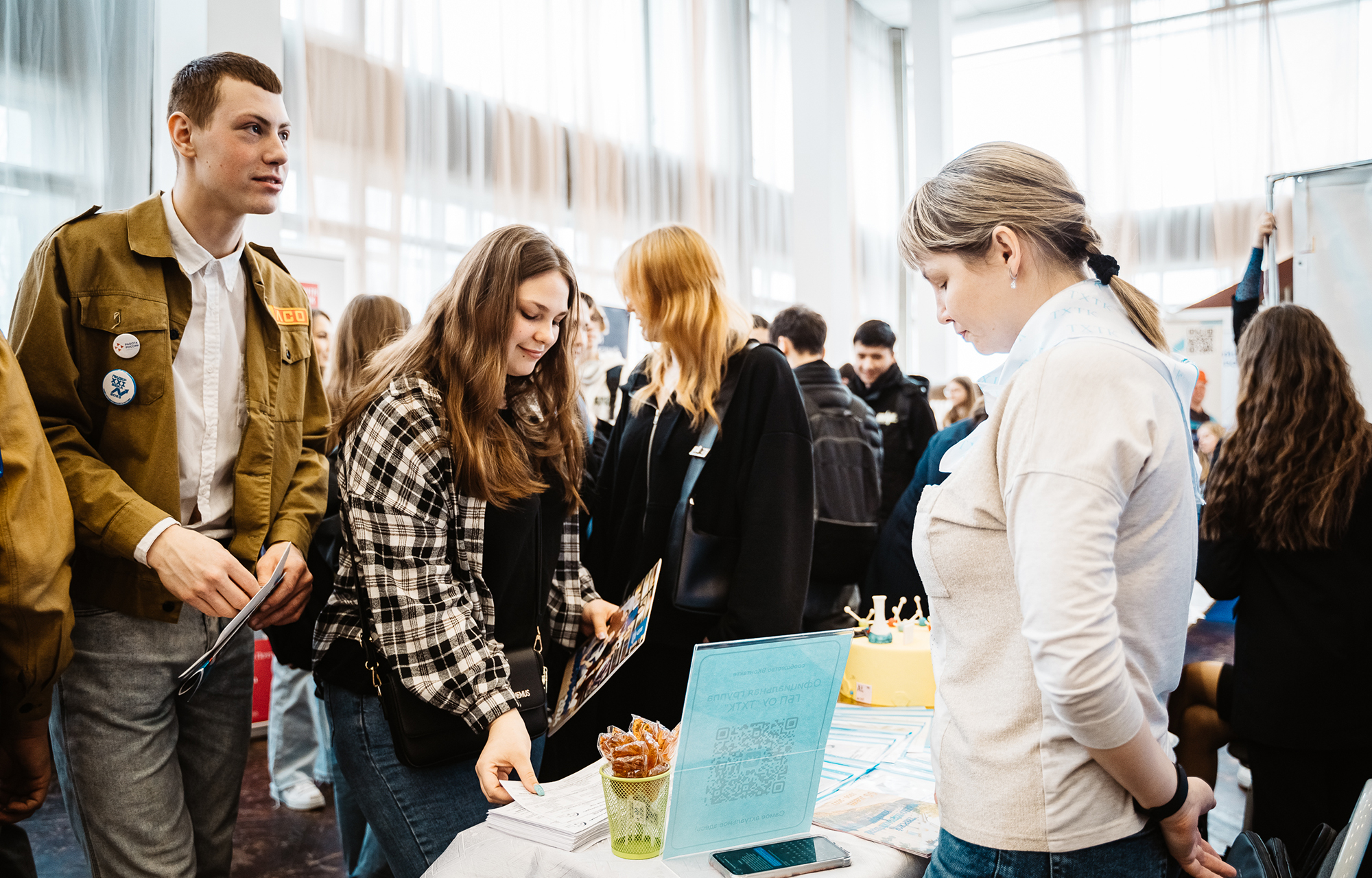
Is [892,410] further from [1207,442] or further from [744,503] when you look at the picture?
[744,503]

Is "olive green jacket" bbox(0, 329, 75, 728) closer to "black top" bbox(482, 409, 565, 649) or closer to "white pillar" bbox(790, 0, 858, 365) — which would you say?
"black top" bbox(482, 409, 565, 649)

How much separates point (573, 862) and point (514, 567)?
1.68 ft

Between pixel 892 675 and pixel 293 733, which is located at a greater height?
pixel 892 675

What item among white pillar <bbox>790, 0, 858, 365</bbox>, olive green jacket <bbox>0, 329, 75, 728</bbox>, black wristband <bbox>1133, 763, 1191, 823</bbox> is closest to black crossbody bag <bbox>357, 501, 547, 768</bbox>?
olive green jacket <bbox>0, 329, 75, 728</bbox>

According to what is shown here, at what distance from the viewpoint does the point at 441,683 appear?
55.2 inches

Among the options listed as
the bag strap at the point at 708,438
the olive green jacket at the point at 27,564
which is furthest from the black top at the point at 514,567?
the olive green jacket at the point at 27,564

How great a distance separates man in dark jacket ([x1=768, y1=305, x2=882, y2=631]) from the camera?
3236 mm

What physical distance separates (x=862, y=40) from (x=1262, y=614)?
9.74 m

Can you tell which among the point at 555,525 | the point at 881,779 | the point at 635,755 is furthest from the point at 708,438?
the point at 635,755

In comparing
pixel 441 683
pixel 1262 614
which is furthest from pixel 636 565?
pixel 1262 614

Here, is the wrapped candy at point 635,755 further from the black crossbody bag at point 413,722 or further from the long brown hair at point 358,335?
the long brown hair at point 358,335

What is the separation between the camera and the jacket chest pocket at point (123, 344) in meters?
1.45

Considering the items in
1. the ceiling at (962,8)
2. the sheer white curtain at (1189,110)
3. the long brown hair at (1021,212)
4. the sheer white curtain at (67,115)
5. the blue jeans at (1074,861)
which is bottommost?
the blue jeans at (1074,861)

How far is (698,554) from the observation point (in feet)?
6.22
